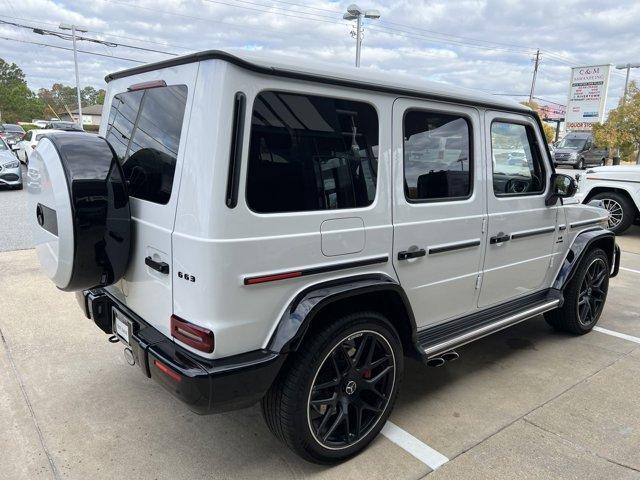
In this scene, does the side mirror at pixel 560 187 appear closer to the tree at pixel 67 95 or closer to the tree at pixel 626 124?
the tree at pixel 626 124

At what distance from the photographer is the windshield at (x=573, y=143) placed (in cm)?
2472

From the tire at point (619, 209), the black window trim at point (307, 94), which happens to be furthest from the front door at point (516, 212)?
the tire at point (619, 209)

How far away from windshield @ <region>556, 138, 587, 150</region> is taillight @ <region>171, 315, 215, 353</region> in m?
26.9

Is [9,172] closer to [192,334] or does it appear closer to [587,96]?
[192,334]

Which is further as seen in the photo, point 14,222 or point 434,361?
point 14,222

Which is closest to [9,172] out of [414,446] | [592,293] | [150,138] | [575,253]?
[150,138]

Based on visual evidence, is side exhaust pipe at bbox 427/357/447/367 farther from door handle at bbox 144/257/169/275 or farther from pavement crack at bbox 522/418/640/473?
door handle at bbox 144/257/169/275

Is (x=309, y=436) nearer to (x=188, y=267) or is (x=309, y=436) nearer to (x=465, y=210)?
(x=188, y=267)

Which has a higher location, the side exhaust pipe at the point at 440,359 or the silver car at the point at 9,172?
the silver car at the point at 9,172

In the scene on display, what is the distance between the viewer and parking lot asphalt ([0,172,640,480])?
253 cm

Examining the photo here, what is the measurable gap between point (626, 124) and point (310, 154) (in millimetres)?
23966

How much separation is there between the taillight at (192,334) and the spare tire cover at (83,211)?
503 mm

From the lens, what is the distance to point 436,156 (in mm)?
2922

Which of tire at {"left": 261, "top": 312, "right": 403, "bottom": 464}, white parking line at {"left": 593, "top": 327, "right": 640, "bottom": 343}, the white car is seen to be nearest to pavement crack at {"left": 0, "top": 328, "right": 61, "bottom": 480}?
tire at {"left": 261, "top": 312, "right": 403, "bottom": 464}
